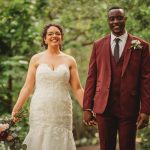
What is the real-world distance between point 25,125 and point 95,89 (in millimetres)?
4173

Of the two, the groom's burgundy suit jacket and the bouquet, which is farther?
the bouquet

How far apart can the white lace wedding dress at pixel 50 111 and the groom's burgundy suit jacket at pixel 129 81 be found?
1.18m

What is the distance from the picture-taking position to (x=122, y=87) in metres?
6.01

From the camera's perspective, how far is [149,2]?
9.66m

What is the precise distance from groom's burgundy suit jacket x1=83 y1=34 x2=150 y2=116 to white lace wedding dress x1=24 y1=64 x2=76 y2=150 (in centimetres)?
118

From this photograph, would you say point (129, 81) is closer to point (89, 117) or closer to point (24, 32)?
point (89, 117)

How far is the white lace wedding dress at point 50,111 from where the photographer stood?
7.29 m

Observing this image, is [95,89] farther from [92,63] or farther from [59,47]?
[59,47]

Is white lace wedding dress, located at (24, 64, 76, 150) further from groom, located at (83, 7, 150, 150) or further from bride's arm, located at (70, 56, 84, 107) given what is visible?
groom, located at (83, 7, 150, 150)

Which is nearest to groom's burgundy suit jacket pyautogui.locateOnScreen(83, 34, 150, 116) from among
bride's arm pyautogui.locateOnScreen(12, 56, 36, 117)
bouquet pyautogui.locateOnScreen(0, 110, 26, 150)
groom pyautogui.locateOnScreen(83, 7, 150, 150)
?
groom pyautogui.locateOnScreen(83, 7, 150, 150)

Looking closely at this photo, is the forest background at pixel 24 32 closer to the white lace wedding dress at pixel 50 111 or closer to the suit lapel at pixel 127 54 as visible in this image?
the white lace wedding dress at pixel 50 111

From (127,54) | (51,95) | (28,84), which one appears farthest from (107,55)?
(28,84)

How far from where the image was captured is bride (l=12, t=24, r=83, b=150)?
727 centimetres

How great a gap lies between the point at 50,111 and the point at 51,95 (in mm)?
216
